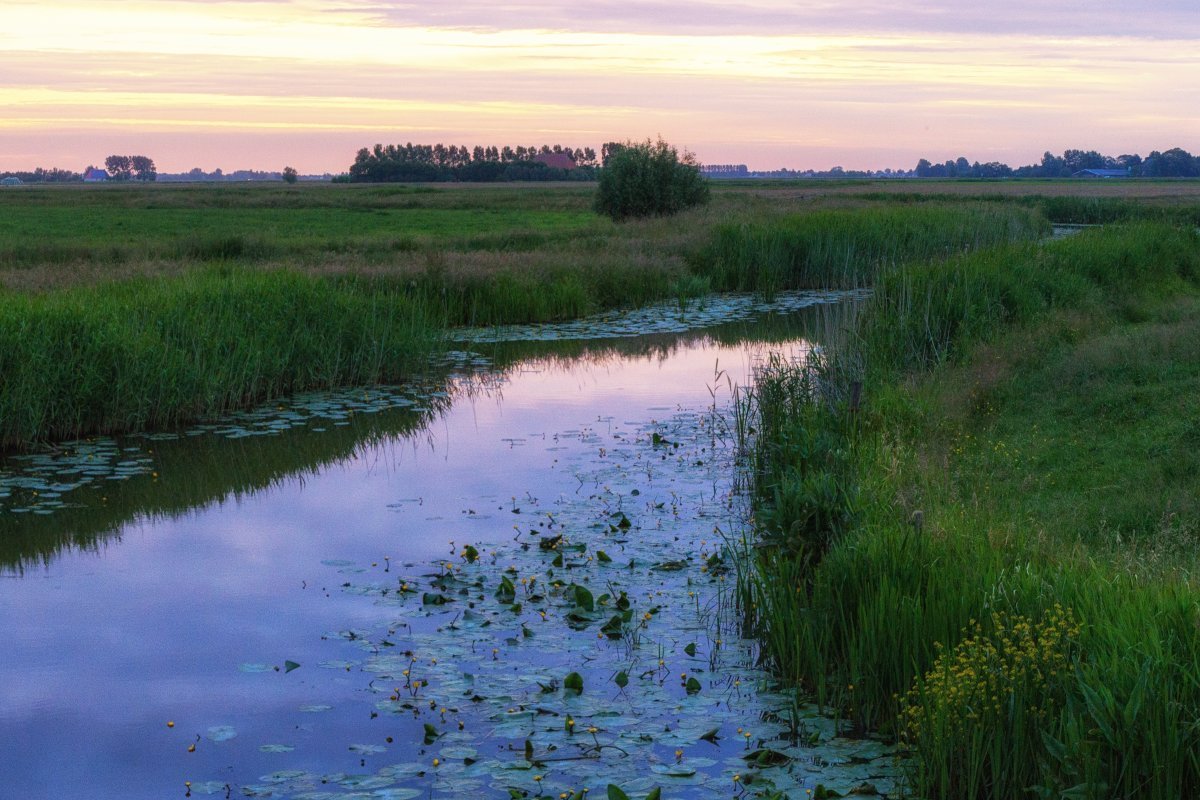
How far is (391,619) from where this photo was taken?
23.6ft

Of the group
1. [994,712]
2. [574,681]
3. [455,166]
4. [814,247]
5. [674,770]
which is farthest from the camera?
[455,166]

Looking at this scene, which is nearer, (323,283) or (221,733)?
(221,733)

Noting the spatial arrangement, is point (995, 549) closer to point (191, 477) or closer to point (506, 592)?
point (506, 592)

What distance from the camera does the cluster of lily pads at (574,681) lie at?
5.08 metres

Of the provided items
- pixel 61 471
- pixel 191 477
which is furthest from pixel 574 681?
pixel 61 471

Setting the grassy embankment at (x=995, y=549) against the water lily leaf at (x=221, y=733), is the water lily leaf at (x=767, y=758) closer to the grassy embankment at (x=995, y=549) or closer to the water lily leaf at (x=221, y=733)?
the grassy embankment at (x=995, y=549)

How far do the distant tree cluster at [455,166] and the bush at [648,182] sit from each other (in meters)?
77.1

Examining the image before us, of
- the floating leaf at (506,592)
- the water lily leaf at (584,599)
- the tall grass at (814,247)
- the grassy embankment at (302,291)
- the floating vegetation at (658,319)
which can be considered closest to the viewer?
the water lily leaf at (584,599)

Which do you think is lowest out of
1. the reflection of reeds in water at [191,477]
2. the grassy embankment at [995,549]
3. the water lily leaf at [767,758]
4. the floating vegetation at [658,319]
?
the water lily leaf at [767,758]

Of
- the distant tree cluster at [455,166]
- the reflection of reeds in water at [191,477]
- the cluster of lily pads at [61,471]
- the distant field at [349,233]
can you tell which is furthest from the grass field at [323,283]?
the distant tree cluster at [455,166]

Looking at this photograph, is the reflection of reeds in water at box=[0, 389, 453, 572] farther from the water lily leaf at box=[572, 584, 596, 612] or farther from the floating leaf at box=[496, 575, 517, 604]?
the water lily leaf at box=[572, 584, 596, 612]

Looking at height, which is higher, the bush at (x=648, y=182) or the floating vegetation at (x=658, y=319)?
the bush at (x=648, y=182)

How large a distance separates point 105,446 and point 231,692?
674 centimetres

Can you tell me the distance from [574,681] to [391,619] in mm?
1724
